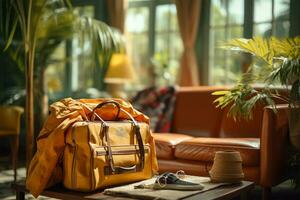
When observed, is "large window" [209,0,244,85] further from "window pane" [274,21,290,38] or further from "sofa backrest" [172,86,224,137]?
"sofa backrest" [172,86,224,137]

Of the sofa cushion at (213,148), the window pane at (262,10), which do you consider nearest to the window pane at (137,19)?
the window pane at (262,10)

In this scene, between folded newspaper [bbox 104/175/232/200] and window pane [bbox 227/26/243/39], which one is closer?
folded newspaper [bbox 104/175/232/200]

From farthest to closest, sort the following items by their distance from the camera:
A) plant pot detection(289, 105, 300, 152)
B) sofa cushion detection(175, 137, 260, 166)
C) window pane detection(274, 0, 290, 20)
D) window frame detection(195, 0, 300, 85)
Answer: window frame detection(195, 0, 300, 85) → window pane detection(274, 0, 290, 20) → sofa cushion detection(175, 137, 260, 166) → plant pot detection(289, 105, 300, 152)

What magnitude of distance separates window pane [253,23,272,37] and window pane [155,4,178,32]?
1.01 m

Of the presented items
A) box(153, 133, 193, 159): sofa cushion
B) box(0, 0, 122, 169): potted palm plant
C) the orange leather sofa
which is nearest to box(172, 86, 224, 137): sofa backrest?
the orange leather sofa

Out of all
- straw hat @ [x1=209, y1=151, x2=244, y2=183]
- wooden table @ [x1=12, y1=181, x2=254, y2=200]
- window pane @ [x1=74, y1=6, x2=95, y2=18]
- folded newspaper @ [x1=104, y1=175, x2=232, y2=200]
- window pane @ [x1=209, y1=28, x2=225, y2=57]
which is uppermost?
window pane @ [x1=74, y1=6, x2=95, y2=18]

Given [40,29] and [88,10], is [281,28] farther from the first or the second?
[88,10]

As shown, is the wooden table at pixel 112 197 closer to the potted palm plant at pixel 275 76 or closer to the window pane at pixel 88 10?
the potted palm plant at pixel 275 76

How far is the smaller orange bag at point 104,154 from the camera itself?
1965 millimetres

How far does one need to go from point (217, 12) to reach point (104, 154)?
335 centimetres

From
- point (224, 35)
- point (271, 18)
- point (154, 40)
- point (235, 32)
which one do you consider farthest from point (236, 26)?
point (154, 40)

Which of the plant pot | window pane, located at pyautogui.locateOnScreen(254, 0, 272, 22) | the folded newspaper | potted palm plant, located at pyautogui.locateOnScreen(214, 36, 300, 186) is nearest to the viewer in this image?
the folded newspaper

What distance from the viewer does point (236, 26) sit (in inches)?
192

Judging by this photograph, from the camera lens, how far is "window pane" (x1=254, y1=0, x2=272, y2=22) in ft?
15.2
